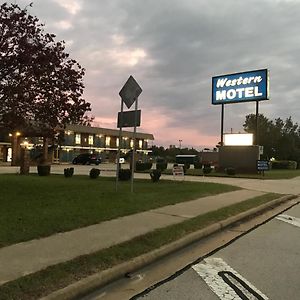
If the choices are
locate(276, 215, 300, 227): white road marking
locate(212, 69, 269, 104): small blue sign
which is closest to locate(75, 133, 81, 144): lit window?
locate(212, 69, 269, 104): small blue sign

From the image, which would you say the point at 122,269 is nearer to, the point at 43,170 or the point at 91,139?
the point at 43,170

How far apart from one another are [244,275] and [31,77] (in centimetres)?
995

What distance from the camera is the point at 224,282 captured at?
5.87 meters

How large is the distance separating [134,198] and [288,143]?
222 feet

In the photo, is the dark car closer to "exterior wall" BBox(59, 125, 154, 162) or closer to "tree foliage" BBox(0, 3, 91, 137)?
"exterior wall" BBox(59, 125, 154, 162)

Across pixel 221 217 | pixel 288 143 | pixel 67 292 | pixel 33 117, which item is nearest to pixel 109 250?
pixel 67 292

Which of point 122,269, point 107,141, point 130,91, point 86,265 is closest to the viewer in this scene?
point 86,265

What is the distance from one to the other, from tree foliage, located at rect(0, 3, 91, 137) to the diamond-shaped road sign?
191cm

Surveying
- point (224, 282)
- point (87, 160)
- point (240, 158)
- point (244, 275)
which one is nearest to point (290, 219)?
point (244, 275)

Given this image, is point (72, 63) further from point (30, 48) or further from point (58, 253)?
point (58, 253)

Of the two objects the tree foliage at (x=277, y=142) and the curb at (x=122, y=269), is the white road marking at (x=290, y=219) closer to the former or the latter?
the curb at (x=122, y=269)

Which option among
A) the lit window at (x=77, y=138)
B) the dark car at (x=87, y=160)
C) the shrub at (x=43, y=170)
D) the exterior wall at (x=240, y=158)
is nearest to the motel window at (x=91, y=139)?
the lit window at (x=77, y=138)

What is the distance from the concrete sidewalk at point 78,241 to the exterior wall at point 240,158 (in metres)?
28.9

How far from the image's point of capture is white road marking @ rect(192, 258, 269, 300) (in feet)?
17.4
